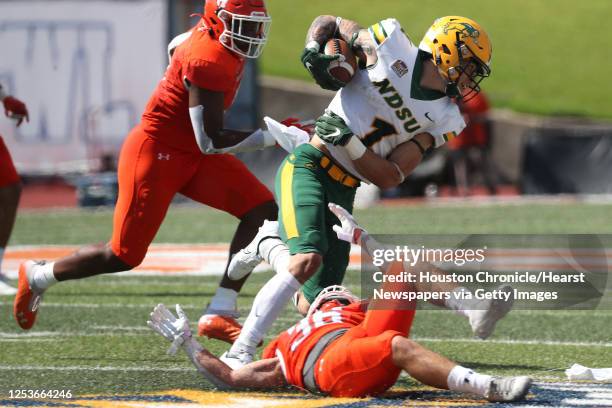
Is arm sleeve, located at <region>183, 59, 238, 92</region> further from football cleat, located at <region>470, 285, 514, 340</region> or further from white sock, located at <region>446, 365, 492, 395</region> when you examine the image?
white sock, located at <region>446, 365, 492, 395</region>

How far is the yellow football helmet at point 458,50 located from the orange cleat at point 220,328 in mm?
1489

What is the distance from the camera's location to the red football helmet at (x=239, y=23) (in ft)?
20.5

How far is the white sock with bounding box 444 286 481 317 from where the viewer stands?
15.8 ft

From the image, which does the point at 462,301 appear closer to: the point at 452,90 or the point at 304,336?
the point at 304,336

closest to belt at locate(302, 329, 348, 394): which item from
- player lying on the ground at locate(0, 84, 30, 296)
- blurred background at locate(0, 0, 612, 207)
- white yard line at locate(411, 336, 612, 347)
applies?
white yard line at locate(411, 336, 612, 347)

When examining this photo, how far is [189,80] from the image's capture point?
620 cm

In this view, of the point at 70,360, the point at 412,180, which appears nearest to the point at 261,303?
the point at 70,360

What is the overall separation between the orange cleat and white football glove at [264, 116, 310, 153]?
2.91ft

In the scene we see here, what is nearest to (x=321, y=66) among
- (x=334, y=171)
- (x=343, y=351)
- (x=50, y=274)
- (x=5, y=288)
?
(x=334, y=171)

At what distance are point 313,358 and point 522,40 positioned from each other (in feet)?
99.9

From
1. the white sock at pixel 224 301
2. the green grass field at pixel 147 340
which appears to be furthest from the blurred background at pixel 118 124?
the white sock at pixel 224 301

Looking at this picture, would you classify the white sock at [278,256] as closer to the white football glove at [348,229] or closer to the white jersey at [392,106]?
the white football glove at [348,229]

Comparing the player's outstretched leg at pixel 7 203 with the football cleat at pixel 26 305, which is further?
the player's outstretched leg at pixel 7 203

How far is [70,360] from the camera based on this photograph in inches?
232
